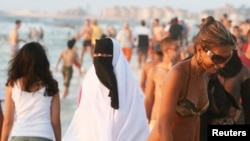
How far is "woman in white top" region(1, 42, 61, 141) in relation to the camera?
246 inches

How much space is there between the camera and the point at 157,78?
822cm

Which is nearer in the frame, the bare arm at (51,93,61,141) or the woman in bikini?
the woman in bikini

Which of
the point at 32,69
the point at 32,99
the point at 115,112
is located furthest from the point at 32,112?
the point at 115,112

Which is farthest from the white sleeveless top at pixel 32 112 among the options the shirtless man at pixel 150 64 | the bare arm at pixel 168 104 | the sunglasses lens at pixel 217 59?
the shirtless man at pixel 150 64

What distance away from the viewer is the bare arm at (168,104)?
4.66 meters

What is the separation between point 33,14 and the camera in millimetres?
87188

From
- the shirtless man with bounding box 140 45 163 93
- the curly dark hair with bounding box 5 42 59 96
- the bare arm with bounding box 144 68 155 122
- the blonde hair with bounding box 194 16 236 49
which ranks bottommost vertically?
the bare arm with bounding box 144 68 155 122

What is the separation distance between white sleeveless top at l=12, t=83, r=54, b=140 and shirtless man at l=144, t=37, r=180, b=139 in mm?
1631

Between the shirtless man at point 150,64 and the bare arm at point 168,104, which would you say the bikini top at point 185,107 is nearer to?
the bare arm at point 168,104

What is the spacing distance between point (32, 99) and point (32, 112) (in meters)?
0.09

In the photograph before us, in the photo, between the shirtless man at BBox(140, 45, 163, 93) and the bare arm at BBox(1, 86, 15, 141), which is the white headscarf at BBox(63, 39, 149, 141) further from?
the shirtless man at BBox(140, 45, 163, 93)

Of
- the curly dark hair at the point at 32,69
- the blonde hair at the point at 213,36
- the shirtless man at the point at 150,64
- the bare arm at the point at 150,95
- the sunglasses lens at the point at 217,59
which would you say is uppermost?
the blonde hair at the point at 213,36

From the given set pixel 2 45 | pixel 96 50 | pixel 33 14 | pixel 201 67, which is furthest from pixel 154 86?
pixel 33 14

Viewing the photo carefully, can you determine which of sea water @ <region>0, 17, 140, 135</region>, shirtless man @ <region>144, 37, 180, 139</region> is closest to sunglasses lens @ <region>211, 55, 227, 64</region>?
sea water @ <region>0, 17, 140, 135</region>
